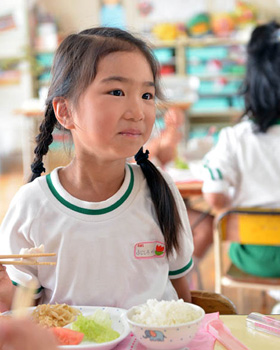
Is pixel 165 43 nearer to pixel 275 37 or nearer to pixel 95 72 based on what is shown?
pixel 275 37

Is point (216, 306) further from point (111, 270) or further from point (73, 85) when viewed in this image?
point (73, 85)

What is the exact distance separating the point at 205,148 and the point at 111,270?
198cm

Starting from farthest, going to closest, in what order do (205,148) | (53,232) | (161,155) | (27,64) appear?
1. (27,64)
2. (205,148)
3. (161,155)
4. (53,232)

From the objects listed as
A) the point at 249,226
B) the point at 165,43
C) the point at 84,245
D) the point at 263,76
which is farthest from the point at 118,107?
the point at 165,43

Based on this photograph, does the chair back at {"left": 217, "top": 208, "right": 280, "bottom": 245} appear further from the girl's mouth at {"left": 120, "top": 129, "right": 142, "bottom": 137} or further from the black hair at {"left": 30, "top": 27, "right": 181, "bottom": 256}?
the girl's mouth at {"left": 120, "top": 129, "right": 142, "bottom": 137}

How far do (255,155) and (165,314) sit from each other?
137cm

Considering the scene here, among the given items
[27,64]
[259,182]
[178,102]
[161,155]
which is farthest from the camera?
[27,64]

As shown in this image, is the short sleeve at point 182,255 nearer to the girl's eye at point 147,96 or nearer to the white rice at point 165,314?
the girl's eye at point 147,96

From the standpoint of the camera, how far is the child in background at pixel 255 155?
203 cm

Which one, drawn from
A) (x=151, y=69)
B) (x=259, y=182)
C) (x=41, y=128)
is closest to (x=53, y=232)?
(x=41, y=128)

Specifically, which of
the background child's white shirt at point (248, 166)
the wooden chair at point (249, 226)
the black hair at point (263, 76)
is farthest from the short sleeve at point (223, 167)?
the wooden chair at point (249, 226)

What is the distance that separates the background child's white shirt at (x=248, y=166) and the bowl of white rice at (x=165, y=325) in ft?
4.31

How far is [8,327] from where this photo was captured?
467 mm

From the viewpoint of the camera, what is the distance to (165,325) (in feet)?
2.49
